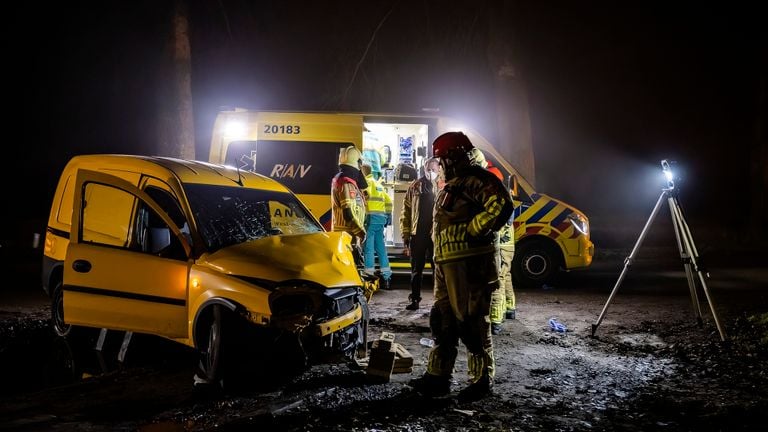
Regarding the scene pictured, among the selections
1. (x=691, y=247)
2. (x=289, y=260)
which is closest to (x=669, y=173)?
(x=691, y=247)

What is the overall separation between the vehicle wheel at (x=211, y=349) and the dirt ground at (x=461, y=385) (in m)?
0.15

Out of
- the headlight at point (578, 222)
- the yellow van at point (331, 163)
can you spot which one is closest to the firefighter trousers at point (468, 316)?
the yellow van at point (331, 163)

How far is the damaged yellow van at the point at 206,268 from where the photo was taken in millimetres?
4406

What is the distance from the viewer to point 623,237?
621 inches

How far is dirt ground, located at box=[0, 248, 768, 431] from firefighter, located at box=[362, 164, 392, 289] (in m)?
0.91

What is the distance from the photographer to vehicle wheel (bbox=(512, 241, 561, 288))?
31.2ft

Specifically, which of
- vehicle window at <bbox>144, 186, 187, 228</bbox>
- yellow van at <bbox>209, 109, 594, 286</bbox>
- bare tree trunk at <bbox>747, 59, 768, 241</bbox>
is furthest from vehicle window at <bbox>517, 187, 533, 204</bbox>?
bare tree trunk at <bbox>747, 59, 768, 241</bbox>

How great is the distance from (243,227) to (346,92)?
463 inches

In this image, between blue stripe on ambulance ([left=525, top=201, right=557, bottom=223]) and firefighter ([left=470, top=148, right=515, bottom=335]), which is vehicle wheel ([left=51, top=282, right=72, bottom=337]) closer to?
firefighter ([left=470, top=148, right=515, bottom=335])

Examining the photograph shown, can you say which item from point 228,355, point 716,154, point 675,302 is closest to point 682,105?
point 716,154

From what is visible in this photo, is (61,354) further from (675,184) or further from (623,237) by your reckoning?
(623,237)

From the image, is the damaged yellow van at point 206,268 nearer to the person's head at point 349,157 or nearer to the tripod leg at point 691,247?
the person's head at point 349,157

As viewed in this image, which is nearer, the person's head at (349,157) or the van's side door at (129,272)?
the van's side door at (129,272)

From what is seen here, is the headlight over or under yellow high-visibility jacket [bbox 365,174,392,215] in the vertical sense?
under
